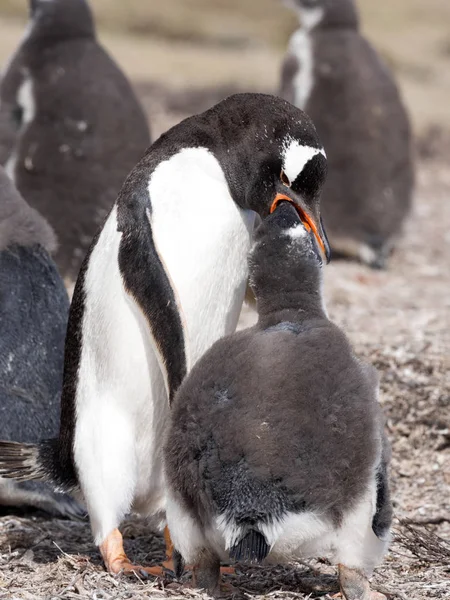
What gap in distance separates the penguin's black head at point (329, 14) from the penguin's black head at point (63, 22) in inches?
88.8

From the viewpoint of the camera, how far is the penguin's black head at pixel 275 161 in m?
3.34

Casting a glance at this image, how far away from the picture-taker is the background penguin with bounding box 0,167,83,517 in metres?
4.04

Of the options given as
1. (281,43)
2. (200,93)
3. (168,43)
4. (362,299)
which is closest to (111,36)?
(168,43)

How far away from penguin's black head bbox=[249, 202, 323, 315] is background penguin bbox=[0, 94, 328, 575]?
0.56ft

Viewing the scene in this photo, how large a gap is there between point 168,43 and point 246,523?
17226mm

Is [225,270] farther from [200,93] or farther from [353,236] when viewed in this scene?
[200,93]

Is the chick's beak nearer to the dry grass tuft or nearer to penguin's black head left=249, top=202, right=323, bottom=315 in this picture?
penguin's black head left=249, top=202, right=323, bottom=315

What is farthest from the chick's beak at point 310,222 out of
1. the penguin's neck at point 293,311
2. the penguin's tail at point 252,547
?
the penguin's tail at point 252,547

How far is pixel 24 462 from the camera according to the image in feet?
11.8

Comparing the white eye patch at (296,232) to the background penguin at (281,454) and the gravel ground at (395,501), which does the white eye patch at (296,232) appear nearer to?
the background penguin at (281,454)

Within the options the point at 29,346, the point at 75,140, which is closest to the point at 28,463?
the point at 29,346

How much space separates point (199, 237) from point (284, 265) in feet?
1.18

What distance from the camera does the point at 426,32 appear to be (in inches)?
845

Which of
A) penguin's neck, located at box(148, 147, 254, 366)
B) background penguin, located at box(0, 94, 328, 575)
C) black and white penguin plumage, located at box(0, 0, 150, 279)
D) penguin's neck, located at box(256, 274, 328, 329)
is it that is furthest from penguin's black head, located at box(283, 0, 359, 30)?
penguin's neck, located at box(256, 274, 328, 329)
